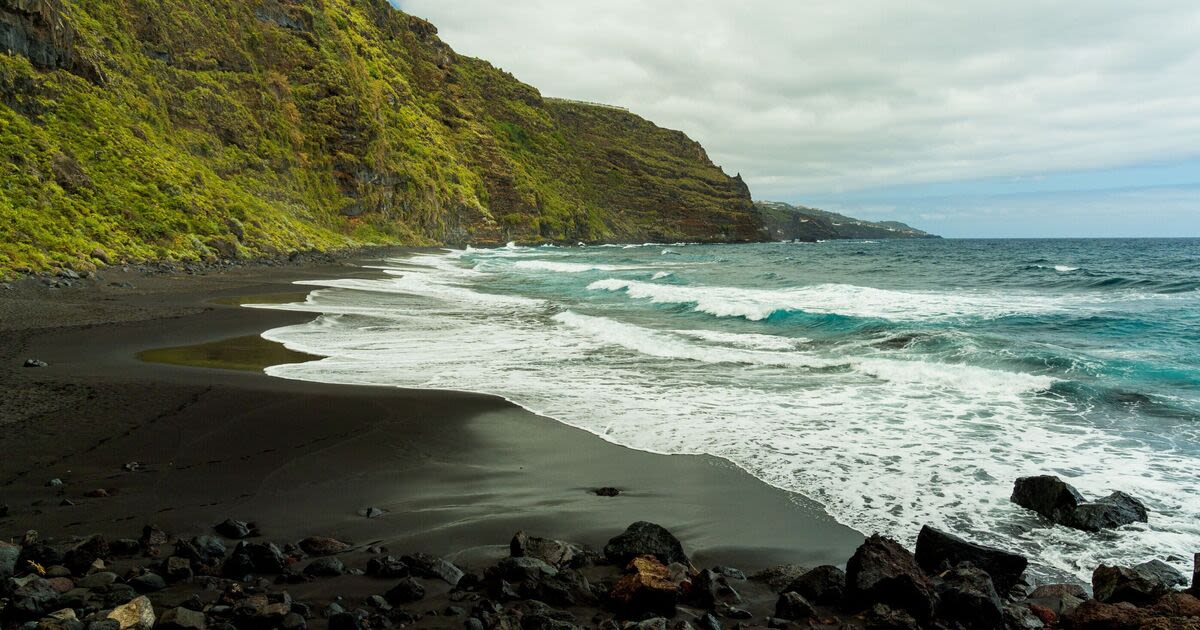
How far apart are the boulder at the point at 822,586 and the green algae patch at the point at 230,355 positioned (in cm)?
1061

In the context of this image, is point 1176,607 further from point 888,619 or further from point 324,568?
point 324,568

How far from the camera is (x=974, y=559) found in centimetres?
492

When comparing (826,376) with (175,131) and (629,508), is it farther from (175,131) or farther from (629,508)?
(175,131)

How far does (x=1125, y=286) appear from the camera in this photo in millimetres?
32594

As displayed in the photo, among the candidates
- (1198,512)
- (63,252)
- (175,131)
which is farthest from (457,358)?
(175,131)

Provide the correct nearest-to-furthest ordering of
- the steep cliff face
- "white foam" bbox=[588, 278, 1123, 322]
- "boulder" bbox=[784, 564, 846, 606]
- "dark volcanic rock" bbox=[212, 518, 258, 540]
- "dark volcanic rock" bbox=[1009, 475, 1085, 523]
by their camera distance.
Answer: "boulder" bbox=[784, 564, 846, 606]
"dark volcanic rock" bbox=[212, 518, 258, 540]
"dark volcanic rock" bbox=[1009, 475, 1085, 523]
"white foam" bbox=[588, 278, 1123, 322]
the steep cliff face

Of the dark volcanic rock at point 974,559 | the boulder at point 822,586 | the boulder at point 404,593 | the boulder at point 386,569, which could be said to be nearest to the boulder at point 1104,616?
the dark volcanic rock at point 974,559

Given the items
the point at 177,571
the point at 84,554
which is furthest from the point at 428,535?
the point at 84,554

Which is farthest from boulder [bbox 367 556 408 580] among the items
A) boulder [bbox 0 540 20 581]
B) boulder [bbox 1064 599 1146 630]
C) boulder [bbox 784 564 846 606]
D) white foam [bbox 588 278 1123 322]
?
white foam [bbox 588 278 1123 322]

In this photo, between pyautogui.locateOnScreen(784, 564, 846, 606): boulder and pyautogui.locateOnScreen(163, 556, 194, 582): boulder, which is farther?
pyautogui.locateOnScreen(784, 564, 846, 606): boulder

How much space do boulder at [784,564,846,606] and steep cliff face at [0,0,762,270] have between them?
81.9ft

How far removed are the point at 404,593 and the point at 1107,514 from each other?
20.1 ft

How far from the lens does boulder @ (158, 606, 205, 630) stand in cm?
366

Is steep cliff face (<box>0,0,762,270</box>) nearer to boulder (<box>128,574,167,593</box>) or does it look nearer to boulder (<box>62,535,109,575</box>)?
boulder (<box>62,535,109,575</box>)
